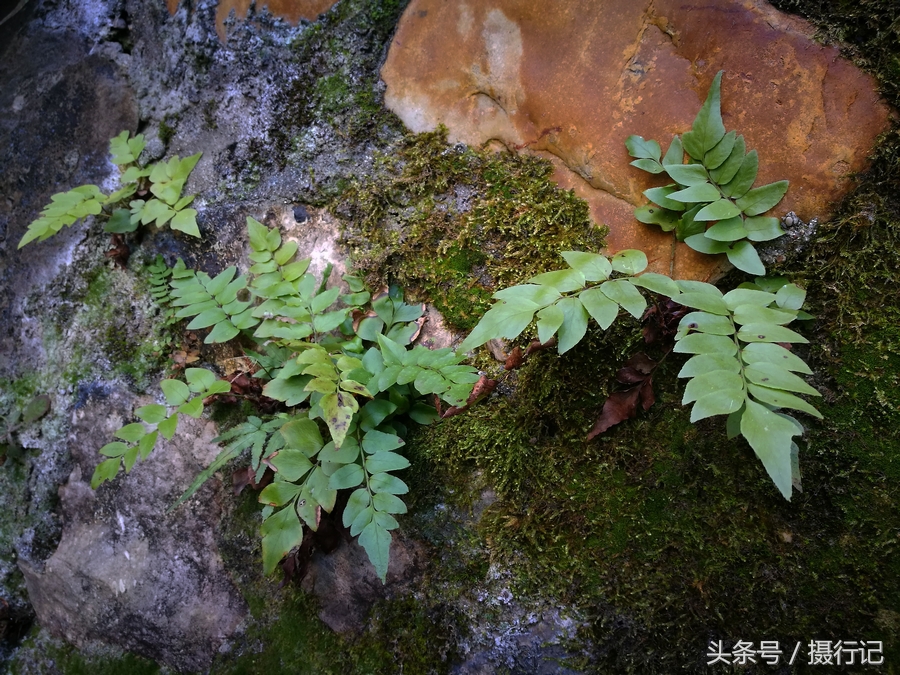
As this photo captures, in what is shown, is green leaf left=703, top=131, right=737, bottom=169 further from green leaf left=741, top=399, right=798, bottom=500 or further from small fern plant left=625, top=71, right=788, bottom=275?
green leaf left=741, top=399, right=798, bottom=500

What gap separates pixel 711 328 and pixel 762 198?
0.59 m

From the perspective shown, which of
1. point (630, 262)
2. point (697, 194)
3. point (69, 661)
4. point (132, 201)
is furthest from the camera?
point (132, 201)

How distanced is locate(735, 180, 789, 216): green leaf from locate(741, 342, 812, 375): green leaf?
57cm

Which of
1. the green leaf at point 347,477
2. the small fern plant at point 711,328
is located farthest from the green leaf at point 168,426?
the small fern plant at point 711,328

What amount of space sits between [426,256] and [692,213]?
101 cm

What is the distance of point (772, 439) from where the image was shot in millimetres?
1378

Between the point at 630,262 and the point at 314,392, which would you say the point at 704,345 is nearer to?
the point at 630,262

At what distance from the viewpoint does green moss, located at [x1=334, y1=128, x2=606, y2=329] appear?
2.18 meters

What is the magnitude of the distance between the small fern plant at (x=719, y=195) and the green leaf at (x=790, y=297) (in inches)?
3.5

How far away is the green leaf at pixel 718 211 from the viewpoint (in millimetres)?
1881

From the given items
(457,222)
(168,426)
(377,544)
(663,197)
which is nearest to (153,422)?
(168,426)

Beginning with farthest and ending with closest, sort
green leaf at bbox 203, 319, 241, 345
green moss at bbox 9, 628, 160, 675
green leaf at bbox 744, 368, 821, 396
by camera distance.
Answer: green moss at bbox 9, 628, 160, 675, green leaf at bbox 203, 319, 241, 345, green leaf at bbox 744, 368, 821, 396

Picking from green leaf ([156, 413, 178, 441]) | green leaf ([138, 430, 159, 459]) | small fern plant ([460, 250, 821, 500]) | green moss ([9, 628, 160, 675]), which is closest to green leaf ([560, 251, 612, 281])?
small fern plant ([460, 250, 821, 500])

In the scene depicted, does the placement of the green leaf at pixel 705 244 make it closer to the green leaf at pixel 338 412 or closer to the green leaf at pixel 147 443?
the green leaf at pixel 338 412
